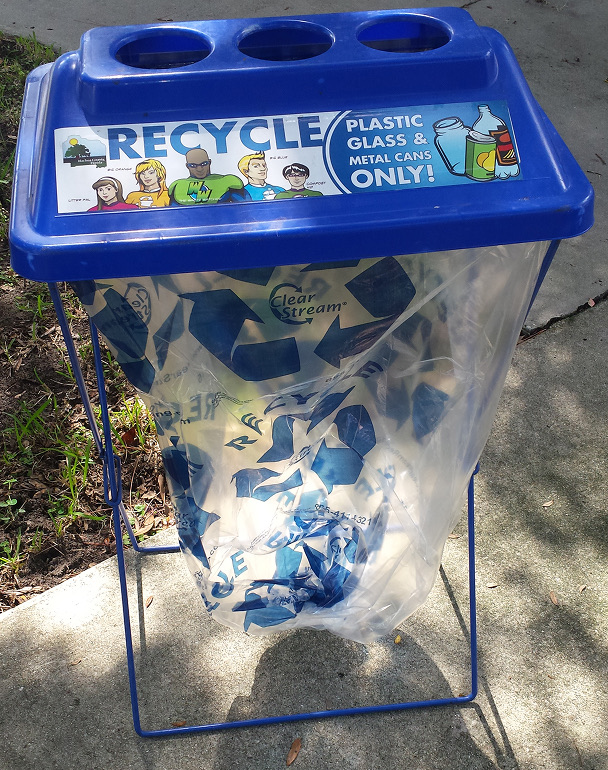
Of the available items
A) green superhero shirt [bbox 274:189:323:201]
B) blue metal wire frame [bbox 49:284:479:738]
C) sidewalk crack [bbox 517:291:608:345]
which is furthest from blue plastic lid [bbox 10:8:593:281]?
sidewalk crack [bbox 517:291:608:345]

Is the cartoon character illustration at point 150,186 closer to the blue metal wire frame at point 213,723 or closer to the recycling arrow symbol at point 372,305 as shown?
the recycling arrow symbol at point 372,305

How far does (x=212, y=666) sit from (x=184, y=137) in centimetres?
130

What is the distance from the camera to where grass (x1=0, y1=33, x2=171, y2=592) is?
7.18 feet

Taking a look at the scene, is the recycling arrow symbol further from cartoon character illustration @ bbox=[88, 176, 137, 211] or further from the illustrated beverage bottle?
cartoon character illustration @ bbox=[88, 176, 137, 211]

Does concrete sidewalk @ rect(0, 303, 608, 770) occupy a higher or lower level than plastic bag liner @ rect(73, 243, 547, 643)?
lower

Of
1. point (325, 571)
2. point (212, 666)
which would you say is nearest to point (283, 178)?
point (325, 571)

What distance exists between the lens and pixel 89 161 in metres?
1.19

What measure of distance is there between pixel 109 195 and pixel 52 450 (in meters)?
1.38

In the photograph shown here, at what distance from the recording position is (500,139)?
1253 millimetres

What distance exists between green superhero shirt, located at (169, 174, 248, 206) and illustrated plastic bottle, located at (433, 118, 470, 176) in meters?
0.33

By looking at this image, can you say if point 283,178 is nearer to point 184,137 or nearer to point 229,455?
point 184,137

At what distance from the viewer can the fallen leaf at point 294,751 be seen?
5.76ft

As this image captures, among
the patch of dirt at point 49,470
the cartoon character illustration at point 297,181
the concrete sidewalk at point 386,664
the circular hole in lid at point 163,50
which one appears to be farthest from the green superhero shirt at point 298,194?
the patch of dirt at point 49,470

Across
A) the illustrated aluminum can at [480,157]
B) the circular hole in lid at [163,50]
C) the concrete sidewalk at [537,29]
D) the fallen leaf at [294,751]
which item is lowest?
the fallen leaf at [294,751]
